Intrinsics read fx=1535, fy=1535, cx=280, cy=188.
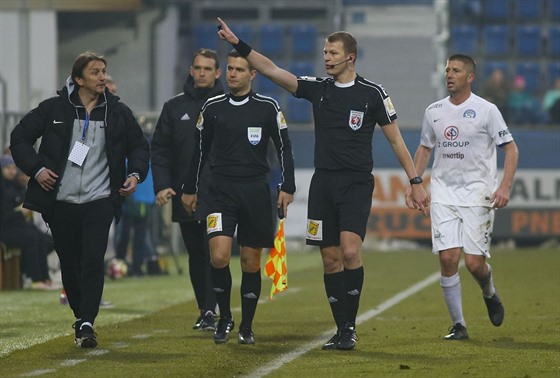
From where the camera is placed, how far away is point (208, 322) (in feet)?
37.9

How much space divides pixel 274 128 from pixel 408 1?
65.0 feet

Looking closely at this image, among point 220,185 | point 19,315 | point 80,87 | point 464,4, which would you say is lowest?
point 19,315

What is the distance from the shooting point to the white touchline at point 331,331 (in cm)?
887

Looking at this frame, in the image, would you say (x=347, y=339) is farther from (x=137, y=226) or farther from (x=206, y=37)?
(x=206, y=37)

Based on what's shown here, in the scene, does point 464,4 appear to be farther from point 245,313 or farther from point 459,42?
point 245,313

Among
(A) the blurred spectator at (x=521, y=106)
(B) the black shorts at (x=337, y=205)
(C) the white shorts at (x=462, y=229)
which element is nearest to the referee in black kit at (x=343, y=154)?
(B) the black shorts at (x=337, y=205)

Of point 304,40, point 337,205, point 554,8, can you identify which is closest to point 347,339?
point 337,205

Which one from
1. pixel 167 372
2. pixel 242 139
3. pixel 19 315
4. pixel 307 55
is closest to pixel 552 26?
pixel 307 55

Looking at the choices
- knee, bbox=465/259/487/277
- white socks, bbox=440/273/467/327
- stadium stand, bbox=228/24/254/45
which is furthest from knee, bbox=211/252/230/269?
stadium stand, bbox=228/24/254/45

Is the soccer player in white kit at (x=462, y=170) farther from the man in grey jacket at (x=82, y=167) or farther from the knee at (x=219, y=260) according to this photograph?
the man in grey jacket at (x=82, y=167)

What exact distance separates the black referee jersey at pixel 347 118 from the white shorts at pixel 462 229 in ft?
3.39

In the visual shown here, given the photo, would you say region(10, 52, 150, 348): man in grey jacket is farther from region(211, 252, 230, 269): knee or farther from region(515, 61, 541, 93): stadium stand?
region(515, 61, 541, 93): stadium stand

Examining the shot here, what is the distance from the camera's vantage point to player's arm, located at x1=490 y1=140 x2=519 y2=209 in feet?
34.6

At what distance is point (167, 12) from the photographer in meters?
29.7
